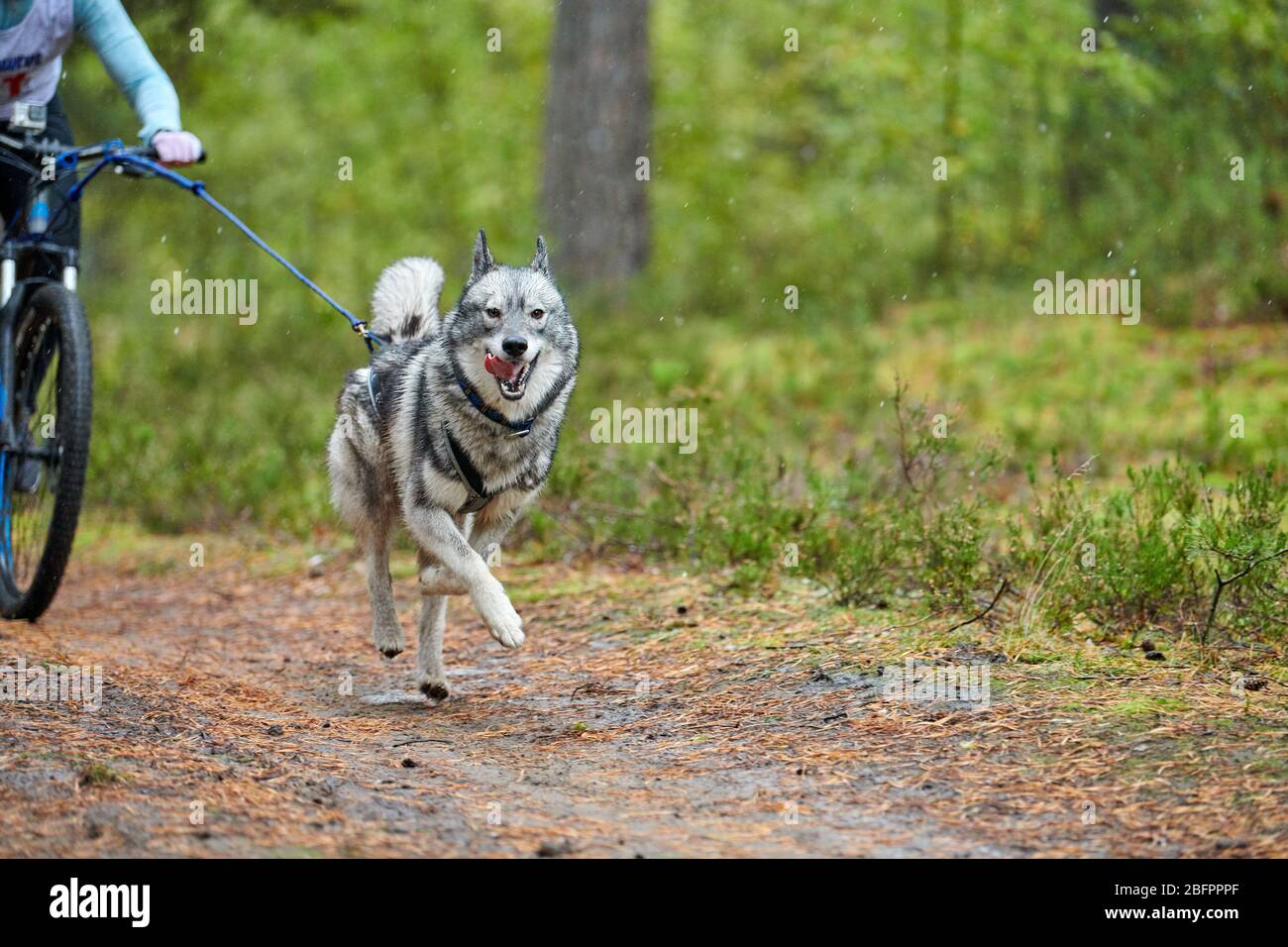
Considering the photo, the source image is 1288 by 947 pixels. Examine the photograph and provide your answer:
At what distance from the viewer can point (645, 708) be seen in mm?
4797

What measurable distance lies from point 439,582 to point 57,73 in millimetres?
2888

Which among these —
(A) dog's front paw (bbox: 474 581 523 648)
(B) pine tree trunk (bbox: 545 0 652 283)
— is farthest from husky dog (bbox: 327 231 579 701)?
(B) pine tree trunk (bbox: 545 0 652 283)

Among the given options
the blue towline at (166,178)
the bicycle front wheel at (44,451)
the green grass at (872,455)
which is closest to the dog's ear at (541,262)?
the blue towline at (166,178)

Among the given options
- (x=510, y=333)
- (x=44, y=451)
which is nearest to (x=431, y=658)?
(x=510, y=333)

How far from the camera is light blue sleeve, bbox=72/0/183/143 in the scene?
5.58 m

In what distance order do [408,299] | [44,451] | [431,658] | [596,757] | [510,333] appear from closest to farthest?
1. [596,757]
2. [510,333]
3. [431,658]
4. [44,451]
5. [408,299]

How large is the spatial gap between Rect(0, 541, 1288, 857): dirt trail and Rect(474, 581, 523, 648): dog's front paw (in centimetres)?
31

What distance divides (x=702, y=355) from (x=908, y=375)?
1713 millimetres

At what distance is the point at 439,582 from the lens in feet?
16.5

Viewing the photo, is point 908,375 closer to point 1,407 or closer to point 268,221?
point 1,407

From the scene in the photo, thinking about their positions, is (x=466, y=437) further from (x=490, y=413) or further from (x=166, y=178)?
(x=166, y=178)

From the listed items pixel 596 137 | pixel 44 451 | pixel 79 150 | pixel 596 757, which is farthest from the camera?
pixel 596 137

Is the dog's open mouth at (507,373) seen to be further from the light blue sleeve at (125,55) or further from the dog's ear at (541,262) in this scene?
the light blue sleeve at (125,55)

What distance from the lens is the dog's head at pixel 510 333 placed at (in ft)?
16.3
